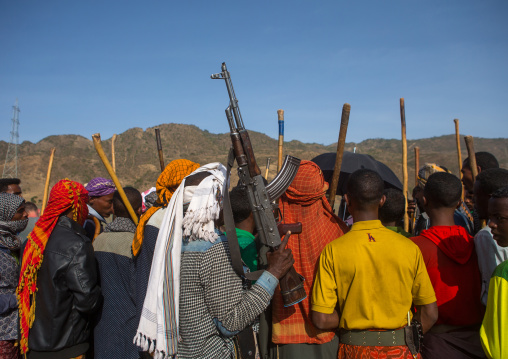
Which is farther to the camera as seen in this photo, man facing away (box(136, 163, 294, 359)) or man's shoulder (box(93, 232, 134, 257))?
man's shoulder (box(93, 232, 134, 257))

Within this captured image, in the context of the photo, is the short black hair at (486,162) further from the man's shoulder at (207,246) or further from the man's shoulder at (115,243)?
the man's shoulder at (115,243)

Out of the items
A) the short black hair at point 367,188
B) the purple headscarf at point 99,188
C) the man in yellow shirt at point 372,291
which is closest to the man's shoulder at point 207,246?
the man in yellow shirt at point 372,291

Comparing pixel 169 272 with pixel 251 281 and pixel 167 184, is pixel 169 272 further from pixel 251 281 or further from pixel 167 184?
pixel 167 184

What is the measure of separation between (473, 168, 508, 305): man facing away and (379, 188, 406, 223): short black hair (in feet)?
2.29

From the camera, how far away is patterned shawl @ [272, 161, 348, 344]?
277 cm

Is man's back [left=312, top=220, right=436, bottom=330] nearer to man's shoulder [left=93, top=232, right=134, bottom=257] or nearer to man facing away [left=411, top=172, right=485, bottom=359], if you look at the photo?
man facing away [left=411, top=172, right=485, bottom=359]

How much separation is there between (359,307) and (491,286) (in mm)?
795

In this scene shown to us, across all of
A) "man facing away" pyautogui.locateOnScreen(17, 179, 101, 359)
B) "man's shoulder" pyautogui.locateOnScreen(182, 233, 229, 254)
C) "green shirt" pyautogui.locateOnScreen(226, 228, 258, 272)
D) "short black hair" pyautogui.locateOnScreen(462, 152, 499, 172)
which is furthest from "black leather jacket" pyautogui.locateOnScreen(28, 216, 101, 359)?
"short black hair" pyautogui.locateOnScreen(462, 152, 499, 172)

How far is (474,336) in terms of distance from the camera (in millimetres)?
2590

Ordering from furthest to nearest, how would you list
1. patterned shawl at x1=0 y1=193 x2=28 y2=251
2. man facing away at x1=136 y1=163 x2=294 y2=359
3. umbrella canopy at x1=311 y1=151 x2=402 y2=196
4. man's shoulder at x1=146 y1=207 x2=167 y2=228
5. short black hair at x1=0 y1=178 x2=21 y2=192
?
umbrella canopy at x1=311 y1=151 x2=402 y2=196
short black hair at x1=0 y1=178 x2=21 y2=192
patterned shawl at x1=0 y1=193 x2=28 y2=251
man's shoulder at x1=146 y1=207 x2=167 y2=228
man facing away at x1=136 y1=163 x2=294 y2=359

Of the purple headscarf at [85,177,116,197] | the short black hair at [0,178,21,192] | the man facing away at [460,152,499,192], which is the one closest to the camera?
the man facing away at [460,152,499,192]

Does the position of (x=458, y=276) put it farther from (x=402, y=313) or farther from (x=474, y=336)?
(x=402, y=313)

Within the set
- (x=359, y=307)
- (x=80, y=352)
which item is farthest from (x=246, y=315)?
(x=80, y=352)

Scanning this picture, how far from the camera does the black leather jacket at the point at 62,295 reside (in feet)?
9.63
